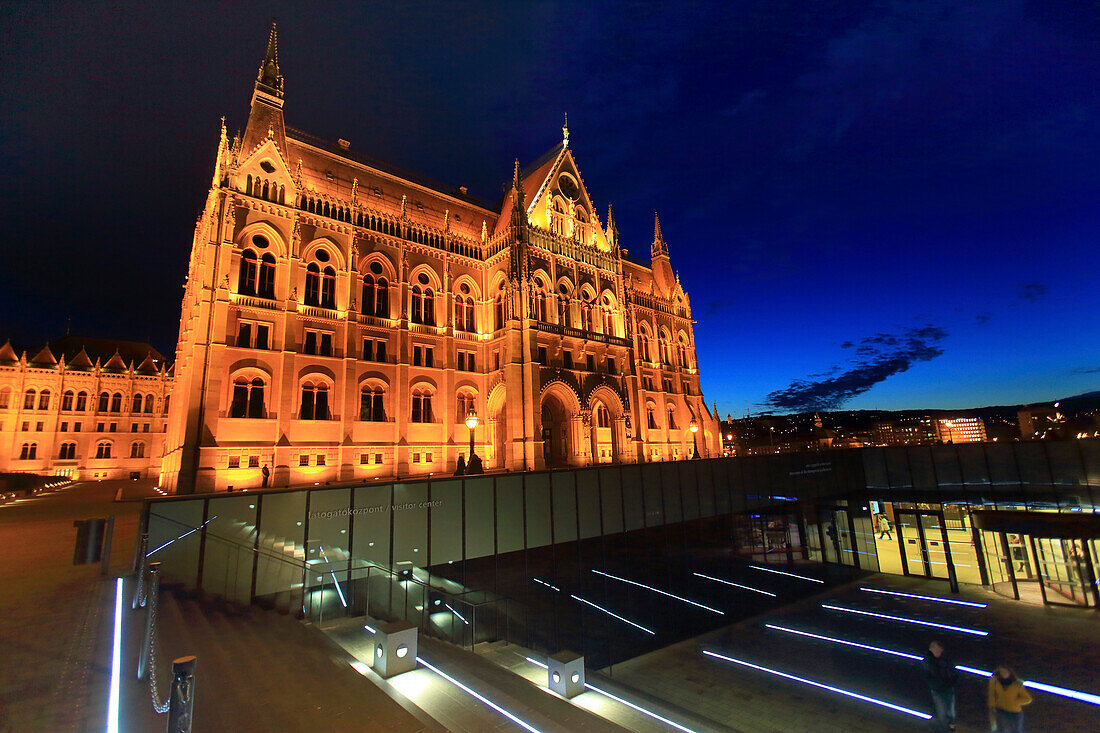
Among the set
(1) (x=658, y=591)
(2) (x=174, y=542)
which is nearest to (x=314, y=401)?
(2) (x=174, y=542)

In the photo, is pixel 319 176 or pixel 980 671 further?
pixel 319 176

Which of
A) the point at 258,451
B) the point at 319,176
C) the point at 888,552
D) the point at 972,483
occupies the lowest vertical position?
the point at 888,552

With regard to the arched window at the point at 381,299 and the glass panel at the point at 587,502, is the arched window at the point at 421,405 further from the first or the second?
the glass panel at the point at 587,502

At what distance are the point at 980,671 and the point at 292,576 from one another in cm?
1944

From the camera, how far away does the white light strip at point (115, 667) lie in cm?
551

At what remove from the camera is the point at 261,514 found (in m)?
14.6

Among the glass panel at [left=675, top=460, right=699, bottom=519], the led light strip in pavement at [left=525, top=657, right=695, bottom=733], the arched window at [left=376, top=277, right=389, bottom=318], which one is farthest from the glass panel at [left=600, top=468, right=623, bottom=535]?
the arched window at [left=376, top=277, right=389, bottom=318]

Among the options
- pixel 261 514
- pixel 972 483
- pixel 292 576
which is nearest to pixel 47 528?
pixel 261 514

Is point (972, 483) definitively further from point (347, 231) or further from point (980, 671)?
point (347, 231)

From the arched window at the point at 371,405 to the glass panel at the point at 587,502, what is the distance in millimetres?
14942

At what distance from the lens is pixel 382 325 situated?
31.9 meters

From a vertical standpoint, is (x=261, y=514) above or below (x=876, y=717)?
above

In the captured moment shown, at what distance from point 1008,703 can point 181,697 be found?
13.7 meters

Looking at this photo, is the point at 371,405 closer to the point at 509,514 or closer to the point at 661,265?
the point at 509,514
